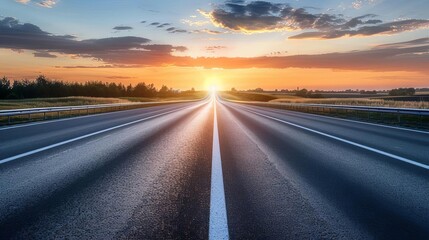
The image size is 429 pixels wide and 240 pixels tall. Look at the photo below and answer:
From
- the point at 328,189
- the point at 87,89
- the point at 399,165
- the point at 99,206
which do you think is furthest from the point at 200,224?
→ the point at 87,89

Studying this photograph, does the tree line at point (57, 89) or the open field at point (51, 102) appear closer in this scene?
the open field at point (51, 102)

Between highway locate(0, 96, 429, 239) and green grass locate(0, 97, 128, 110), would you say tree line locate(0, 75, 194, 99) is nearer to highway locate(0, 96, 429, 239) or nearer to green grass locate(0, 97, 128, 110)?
green grass locate(0, 97, 128, 110)

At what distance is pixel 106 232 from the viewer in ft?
13.4

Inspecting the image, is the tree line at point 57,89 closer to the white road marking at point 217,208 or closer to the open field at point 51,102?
the open field at point 51,102

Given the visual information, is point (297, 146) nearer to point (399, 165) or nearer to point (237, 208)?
point (399, 165)

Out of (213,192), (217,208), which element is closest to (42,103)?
(213,192)

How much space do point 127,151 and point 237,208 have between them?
571 cm

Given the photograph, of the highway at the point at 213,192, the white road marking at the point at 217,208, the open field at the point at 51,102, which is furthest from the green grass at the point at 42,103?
the white road marking at the point at 217,208

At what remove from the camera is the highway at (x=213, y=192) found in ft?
13.8

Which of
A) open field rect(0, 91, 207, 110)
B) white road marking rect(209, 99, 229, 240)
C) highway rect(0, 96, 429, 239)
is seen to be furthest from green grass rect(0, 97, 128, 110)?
white road marking rect(209, 99, 229, 240)

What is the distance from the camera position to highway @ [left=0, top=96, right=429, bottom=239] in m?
4.21

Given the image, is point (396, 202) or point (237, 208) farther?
point (396, 202)

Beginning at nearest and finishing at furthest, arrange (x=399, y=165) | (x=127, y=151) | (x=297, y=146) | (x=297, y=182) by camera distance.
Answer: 1. (x=297, y=182)
2. (x=399, y=165)
3. (x=127, y=151)
4. (x=297, y=146)

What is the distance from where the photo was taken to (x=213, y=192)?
5.83m
